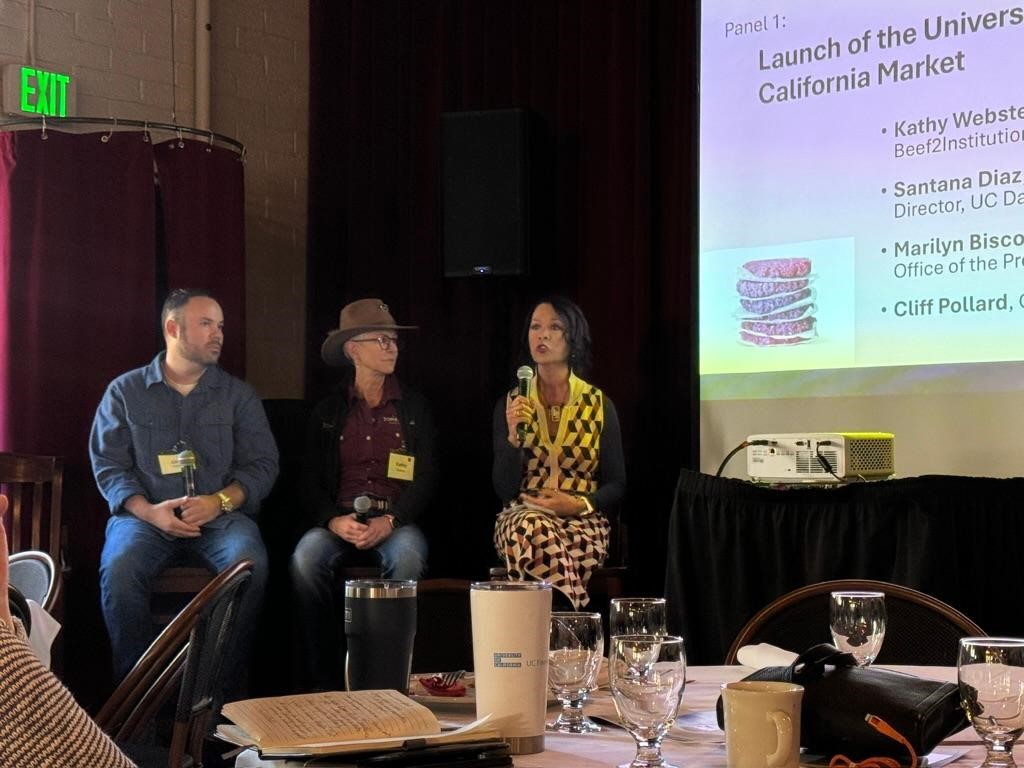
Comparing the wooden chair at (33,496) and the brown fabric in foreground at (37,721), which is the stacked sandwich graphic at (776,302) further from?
the brown fabric in foreground at (37,721)

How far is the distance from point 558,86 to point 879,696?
3894mm

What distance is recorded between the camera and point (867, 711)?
1.12 meters

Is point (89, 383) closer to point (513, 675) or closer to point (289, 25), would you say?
point (289, 25)

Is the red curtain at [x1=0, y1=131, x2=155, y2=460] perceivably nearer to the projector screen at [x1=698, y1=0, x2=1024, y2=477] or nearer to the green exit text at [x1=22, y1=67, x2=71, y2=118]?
the green exit text at [x1=22, y1=67, x2=71, y2=118]

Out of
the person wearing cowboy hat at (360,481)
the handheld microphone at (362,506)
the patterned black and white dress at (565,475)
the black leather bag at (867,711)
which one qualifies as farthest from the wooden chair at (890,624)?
the handheld microphone at (362,506)

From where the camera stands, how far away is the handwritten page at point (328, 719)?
3.59 ft

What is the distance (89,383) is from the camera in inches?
165

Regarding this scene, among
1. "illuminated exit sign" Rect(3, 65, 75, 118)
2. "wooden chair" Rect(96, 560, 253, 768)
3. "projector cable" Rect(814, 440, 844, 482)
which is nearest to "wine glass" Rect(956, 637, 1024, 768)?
"wooden chair" Rect(96, 560, 253, 768)

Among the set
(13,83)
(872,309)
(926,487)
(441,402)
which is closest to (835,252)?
(872,309)

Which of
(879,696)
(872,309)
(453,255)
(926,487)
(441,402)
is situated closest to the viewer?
(879,696)

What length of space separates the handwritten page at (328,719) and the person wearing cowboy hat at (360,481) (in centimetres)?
276

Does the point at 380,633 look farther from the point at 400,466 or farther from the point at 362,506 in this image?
the point at 400,466

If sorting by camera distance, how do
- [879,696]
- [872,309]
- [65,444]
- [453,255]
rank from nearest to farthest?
1. [879,696]
2. [872,309]
3. [65,444]
4. [453,255]

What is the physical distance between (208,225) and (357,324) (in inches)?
24.4
